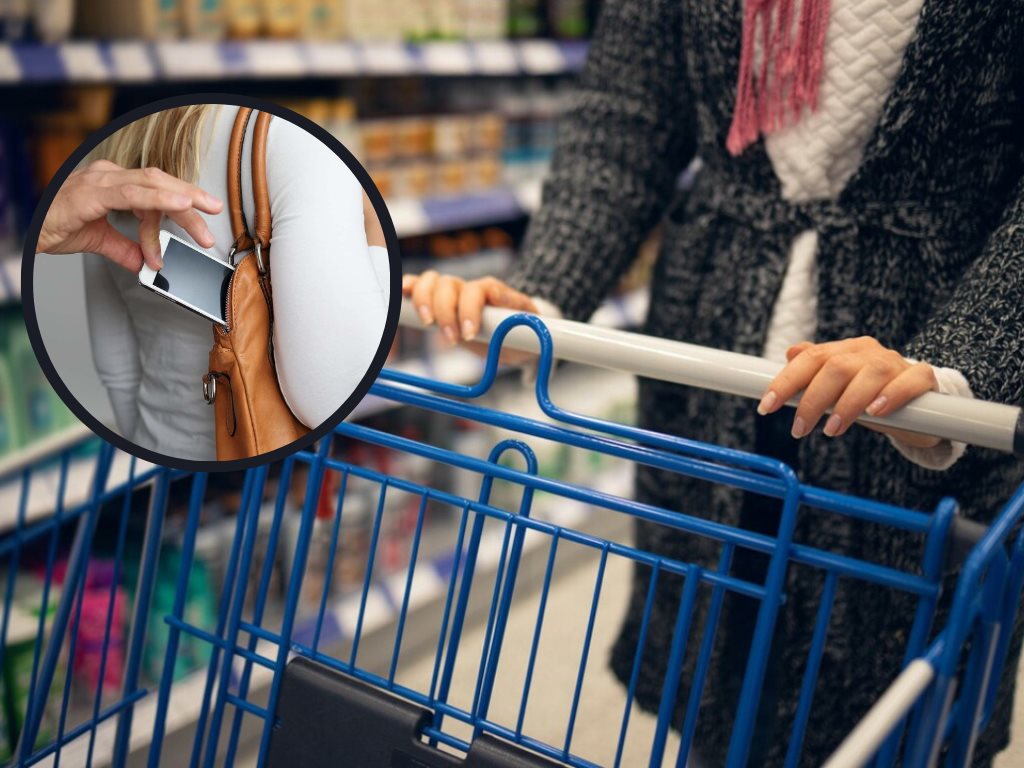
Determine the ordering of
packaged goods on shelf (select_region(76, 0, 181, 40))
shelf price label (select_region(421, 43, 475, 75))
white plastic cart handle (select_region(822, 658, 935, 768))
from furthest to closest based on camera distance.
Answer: shelf price label (select_region(421, 43, 475, 75)) → packaged goods on shelf (select_region(76, 0, 181, 40)) → white plastic cart handle (select_region(822, 658, 935, 768))

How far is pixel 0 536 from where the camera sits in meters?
1.82

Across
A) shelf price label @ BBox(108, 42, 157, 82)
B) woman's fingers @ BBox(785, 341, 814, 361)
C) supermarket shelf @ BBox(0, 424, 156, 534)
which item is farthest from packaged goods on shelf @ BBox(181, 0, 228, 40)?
woman's fingers @ BBox(785, 341, 814, 361)

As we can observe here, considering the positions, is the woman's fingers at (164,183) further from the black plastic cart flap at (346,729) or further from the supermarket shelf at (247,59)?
the supermarket shelf at (247,59)

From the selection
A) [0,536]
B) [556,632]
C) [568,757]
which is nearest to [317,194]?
[568,757]

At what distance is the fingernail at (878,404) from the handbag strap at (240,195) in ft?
1.50

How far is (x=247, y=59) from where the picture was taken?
1827 millimetres

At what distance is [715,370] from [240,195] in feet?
1.33

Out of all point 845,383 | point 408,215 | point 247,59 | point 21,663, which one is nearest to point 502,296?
point 845,383

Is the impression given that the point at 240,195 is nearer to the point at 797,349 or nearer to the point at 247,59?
the point at 797,349

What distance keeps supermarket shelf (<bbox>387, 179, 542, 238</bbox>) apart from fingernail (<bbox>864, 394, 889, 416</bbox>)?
1.45 meters

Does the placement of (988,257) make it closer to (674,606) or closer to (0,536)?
(674,606)

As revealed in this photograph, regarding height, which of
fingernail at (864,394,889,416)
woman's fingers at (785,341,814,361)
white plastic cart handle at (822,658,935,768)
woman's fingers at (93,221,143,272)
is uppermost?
woman's fingers at (785,341,814,361)

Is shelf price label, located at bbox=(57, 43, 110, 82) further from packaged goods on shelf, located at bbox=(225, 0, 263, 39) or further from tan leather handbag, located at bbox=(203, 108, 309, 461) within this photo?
tan leather handbag, located at bbox=(203, 108, 309, 461)

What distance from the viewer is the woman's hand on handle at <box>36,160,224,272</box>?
1.94 feet
